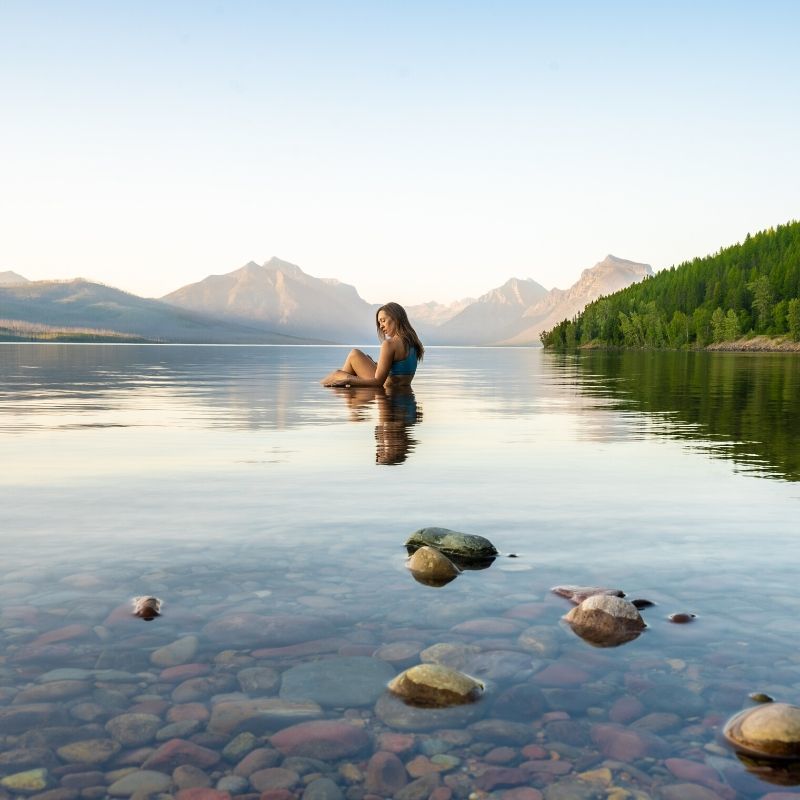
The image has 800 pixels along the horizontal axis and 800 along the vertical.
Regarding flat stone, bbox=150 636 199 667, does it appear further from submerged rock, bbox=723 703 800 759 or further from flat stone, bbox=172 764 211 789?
submerged rock, bbox=723 703 800 759

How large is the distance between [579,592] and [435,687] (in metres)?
2.21

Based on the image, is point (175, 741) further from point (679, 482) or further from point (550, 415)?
point (550, 415)

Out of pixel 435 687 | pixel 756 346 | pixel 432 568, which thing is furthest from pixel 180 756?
pixel 756 346

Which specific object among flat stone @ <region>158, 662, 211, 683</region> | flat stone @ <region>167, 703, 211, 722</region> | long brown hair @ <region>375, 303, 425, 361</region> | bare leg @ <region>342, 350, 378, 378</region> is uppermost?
long brown hair @ <region>375, 303, 425, 361</region>

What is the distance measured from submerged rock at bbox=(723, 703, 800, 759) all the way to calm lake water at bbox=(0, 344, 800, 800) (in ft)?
0.33

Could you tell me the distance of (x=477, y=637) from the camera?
598 centimetres

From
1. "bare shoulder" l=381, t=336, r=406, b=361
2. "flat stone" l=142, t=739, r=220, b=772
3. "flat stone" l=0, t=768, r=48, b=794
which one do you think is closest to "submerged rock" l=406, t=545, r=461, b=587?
"flat stone" l=142, t=739, r=220, b=772

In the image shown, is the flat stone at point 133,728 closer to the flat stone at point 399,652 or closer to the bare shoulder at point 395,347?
the flat stone at point 399,652

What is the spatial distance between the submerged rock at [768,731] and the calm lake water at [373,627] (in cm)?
10

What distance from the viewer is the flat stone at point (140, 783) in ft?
13.1

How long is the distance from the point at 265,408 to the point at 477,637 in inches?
819

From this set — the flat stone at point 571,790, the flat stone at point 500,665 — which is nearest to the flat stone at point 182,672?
the flat stone at point 500,665

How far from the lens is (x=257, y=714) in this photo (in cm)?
479

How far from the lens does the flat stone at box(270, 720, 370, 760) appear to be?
4.41 m
